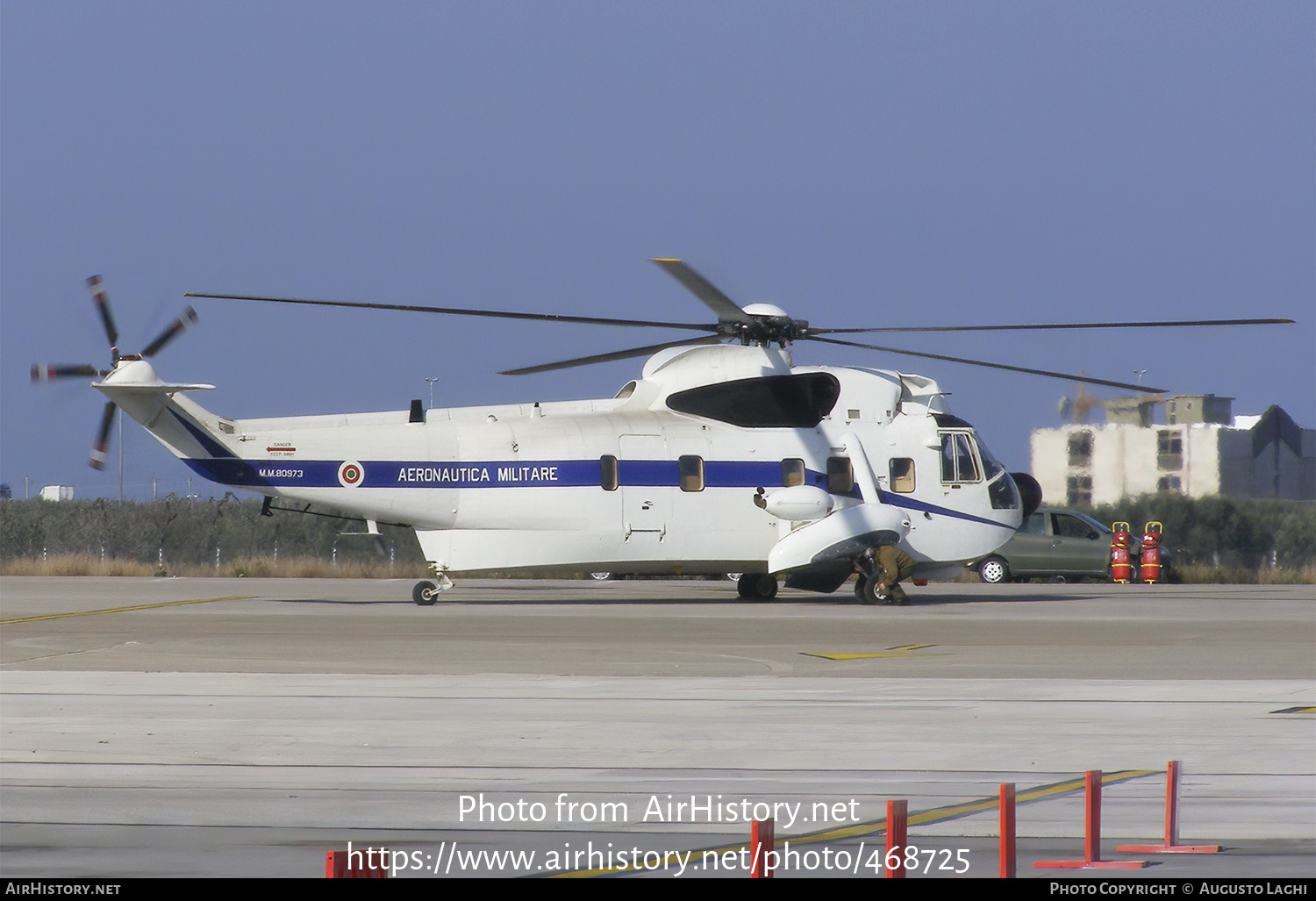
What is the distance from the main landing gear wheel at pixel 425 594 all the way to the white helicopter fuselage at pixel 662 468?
0.45 m

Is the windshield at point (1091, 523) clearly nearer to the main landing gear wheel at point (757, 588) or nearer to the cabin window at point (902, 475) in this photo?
the cabin window at point (902, 475)

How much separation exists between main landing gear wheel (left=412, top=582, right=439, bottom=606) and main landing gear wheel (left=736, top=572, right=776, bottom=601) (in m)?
6.28

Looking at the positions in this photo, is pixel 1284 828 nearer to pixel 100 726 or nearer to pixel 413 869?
pixel 413 869

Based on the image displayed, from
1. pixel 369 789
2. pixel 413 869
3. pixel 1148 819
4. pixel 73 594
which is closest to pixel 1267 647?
pixel 1148 819

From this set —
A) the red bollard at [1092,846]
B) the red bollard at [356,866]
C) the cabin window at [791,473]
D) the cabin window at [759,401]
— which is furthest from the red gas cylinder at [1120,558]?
the red bollard at [356,866]

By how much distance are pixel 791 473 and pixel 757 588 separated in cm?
293

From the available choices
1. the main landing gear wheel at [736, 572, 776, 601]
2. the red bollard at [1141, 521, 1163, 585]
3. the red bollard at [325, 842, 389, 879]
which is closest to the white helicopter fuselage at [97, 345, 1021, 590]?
the main landing gear wheel at [736, 572, 776, 601]

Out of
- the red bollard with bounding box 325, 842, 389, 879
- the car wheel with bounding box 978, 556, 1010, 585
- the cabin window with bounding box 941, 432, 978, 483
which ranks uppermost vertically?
the cabin window with bounding box 941, 432, 978, 483

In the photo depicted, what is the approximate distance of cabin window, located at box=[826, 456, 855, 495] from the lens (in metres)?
26.9

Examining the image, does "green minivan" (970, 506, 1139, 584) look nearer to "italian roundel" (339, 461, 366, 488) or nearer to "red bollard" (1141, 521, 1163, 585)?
"red bollard" (1141, 521, 1163, 585)

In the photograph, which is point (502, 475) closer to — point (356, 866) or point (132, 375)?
point (132, 375)

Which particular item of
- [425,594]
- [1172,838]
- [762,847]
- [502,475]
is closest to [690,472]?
[502,475]
